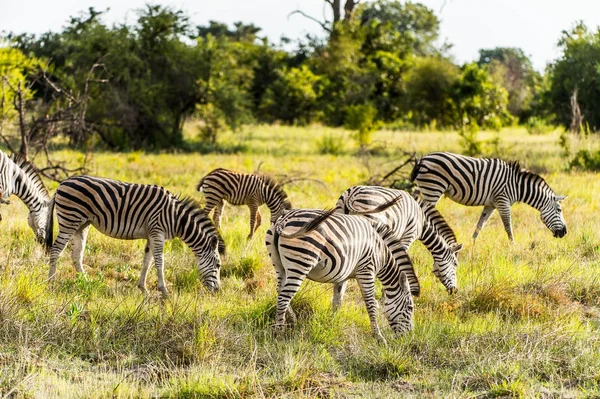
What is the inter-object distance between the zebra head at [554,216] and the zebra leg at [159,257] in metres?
6.00

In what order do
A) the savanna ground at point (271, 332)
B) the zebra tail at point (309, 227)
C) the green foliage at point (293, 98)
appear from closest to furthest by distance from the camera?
the savanna ground at point (271, 332)
the zebra tail at point (309, 227)
the green foliage at point (293, 98)

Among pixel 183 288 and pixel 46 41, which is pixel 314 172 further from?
pixel 46 41

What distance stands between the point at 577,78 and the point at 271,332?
71.1ft

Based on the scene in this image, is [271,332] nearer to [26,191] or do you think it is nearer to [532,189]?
[26,191]

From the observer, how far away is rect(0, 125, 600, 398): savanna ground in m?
5.57

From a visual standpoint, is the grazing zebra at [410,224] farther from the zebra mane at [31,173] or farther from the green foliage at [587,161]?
the green foliage at [587,161]

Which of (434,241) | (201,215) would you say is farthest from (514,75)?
(201,215)

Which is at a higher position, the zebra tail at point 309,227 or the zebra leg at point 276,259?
the zebra tail at point 309,227

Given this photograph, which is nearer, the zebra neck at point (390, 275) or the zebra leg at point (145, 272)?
the zebra neck at point (390, 275)

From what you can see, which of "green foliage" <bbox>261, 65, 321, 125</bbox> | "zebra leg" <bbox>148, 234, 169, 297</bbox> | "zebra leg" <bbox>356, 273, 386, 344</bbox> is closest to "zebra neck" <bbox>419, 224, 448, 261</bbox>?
"zebra leg" <bbox>356, 273, 386, 344</bbox>

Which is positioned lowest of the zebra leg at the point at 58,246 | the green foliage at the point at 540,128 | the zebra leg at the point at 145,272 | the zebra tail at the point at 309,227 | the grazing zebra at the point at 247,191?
the zebra leg at the point at 145,272

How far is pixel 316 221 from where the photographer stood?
630cm

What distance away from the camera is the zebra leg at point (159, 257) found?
26.5 feet

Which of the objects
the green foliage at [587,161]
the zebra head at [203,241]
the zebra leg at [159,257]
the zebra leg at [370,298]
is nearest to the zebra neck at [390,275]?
the zebra leg at [370,298]
